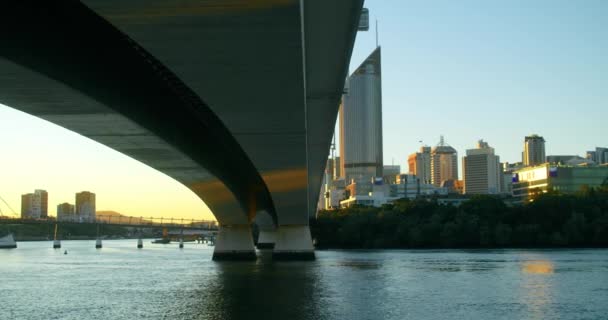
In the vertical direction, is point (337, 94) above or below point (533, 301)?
above

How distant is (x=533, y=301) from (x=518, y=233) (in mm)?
71476

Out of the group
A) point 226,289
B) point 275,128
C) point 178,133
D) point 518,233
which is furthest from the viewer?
point 518,233

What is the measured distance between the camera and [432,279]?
43469mm

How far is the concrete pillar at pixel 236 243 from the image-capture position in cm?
7012

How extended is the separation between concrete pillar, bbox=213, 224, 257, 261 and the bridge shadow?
18.9m

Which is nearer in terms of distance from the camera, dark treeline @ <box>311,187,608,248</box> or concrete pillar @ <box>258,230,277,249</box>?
dark treeline @ <box>311,187,608,248</box>

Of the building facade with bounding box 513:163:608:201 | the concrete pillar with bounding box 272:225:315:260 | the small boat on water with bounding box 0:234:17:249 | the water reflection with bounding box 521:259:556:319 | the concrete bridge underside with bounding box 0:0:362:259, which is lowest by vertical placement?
the small boat on water with bounding box 0:234:17:249

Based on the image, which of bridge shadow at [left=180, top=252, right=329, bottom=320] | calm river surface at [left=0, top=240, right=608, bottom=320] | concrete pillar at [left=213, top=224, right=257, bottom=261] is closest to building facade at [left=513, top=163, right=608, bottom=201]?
concrete pillar at [left=213, top=224, right=257, bottom=261]

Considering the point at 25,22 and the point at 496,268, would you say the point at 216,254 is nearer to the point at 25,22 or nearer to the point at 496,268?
the point at 496,268

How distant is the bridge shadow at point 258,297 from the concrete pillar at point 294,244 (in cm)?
1816

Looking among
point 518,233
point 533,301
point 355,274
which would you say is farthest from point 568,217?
point 533,301

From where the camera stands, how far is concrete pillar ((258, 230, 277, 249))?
391ft

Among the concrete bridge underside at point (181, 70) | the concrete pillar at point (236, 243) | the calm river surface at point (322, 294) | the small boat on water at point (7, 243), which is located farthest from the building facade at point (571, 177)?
the concrete bridge underside at point (181, 70)

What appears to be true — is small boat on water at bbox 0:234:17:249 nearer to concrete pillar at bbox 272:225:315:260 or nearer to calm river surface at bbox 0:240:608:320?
concrete pillar at bbox 272:225:315:260
